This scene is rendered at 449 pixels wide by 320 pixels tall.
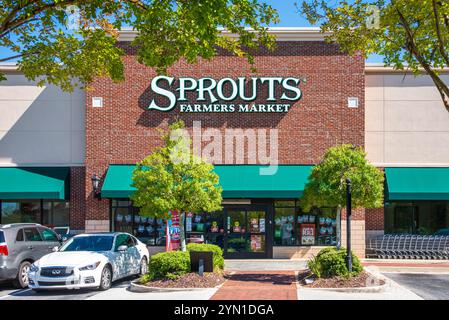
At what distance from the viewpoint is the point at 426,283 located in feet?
53.5

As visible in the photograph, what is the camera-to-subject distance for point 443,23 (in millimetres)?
13039

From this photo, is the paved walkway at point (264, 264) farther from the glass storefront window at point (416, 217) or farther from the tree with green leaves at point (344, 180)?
the glass storefront window at point (416, 217)

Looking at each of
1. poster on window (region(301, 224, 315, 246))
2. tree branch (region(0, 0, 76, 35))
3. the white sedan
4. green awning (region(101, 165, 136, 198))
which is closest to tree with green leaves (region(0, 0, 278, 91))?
tree branch (region(0, 0, 76, 35))

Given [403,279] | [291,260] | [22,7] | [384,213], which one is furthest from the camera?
[384,213]

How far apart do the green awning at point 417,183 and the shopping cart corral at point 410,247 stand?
1.60 meters

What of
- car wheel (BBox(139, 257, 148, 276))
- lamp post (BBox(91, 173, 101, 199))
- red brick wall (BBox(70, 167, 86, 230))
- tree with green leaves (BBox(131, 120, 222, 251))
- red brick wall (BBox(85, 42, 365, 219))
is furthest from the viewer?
red brick wall (BBox(70, 167, 86, 230))

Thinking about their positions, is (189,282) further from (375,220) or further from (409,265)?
(375,220)

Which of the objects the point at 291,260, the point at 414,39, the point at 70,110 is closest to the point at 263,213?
the point at 291,260

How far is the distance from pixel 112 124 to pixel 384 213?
11.7m

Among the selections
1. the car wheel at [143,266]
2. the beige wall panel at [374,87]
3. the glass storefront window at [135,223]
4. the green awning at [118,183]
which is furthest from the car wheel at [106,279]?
the beige wall panel at [374,87]

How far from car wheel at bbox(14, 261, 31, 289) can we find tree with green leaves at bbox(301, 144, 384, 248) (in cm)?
829

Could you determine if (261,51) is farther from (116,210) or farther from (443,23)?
(443,23)

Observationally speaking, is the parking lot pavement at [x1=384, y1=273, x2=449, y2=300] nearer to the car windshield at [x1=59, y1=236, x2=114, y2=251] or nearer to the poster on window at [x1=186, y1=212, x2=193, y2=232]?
the car windshield at [x1=59, y1=236, x2=114, y2=251]

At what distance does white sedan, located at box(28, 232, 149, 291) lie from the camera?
13805mm
